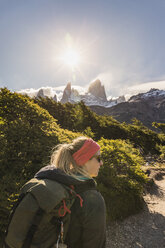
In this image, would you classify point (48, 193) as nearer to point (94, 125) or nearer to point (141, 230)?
point (141, 230)

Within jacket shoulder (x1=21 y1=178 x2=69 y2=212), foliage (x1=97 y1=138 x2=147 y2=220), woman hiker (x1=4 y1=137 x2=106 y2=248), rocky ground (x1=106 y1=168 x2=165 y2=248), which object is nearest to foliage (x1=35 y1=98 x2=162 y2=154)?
foliage (x1=97 y1=138 x2=147 y2=220)

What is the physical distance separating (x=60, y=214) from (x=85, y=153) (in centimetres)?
69

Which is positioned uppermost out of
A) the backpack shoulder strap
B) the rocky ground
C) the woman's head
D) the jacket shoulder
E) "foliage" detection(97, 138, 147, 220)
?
the woman's head

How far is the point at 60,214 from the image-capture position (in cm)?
138

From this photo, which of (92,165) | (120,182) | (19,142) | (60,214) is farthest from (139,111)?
(60,214)

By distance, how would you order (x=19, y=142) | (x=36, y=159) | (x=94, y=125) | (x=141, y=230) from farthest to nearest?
(x=94, y=125) → (x=141, y=230) → (x=19, y=142) → (x=36, y=159)

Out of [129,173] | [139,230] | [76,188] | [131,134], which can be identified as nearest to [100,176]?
[129,173]

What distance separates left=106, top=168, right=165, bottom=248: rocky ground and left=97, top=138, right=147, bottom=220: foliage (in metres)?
0.27

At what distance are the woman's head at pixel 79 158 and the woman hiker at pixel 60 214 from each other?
7 centimetres

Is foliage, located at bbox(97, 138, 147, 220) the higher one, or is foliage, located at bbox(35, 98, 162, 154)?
→ foliage, located at bbox(35, 98, 162, 154)

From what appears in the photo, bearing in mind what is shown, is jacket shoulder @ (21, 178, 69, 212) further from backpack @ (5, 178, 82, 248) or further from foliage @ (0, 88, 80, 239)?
foliage @ (0, 88, 80, 239)

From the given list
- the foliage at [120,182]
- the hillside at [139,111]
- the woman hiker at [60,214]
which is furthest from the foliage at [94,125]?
the hillside at [139,111]

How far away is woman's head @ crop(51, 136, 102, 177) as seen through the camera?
178cm

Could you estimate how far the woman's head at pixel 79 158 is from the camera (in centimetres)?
178
